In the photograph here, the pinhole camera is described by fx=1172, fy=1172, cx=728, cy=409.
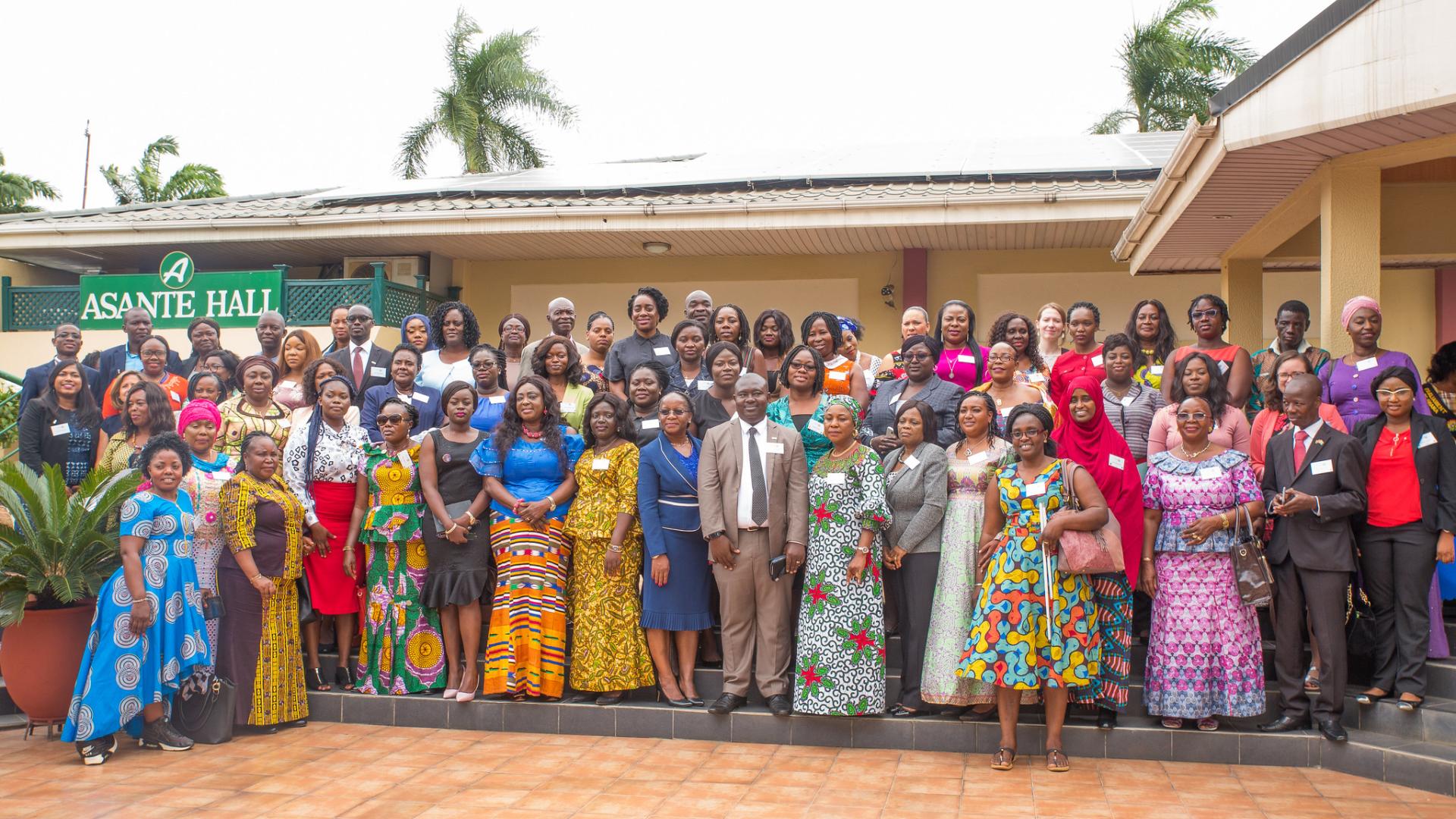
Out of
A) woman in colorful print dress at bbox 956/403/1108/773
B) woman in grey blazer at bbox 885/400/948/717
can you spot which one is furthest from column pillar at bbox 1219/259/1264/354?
woman in colorful print dress at bbox 956/403/1108/773

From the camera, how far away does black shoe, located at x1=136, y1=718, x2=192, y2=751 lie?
248 inches

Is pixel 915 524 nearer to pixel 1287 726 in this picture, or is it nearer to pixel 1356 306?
pixel 1287 726

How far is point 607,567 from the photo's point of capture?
6.69 metres

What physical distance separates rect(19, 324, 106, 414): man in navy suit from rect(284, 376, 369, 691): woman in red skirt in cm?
266

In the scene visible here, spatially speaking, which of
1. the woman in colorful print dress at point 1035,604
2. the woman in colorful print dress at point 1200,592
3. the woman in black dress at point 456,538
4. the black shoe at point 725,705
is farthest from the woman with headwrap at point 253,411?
the woman in colorful print dress at point 1200,592

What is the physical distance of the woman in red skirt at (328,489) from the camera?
7.13 m

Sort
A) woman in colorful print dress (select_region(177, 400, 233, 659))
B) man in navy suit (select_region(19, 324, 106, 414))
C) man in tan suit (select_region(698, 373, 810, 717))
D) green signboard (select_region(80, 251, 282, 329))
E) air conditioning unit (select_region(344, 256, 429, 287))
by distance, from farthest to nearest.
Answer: air conditioning unit (select_region(344, 256, 429, 287)) < green signboard (select_region(80, 251, 282, 329)) < man in navy suit (select_region(19, 324, 106, 414)) < woman in colorful print dress (select_region(177, 400, 233, 659)) < man in tan suit (select_region(698, 373, 810, 717))

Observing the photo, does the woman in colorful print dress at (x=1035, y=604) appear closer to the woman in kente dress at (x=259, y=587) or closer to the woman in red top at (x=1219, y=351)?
the woman in red top at (x=1219, y=351)

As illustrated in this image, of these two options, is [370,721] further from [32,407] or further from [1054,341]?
[1054,341]

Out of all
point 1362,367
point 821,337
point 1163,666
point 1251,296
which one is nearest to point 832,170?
point 1251,296

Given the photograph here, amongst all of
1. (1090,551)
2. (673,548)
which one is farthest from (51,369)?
(1090,551)

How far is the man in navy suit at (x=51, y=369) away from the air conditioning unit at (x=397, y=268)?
395 centimetres

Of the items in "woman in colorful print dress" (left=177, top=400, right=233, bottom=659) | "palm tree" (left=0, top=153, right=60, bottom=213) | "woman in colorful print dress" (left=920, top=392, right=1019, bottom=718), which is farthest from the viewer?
"palm tree" (left=0, top=153, right=60, bottom=213)

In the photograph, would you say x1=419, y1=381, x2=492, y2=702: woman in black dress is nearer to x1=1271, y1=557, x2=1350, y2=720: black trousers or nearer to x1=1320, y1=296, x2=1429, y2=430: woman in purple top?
x1=1271, y1=557, x2=1350, y2=720: black trousers
